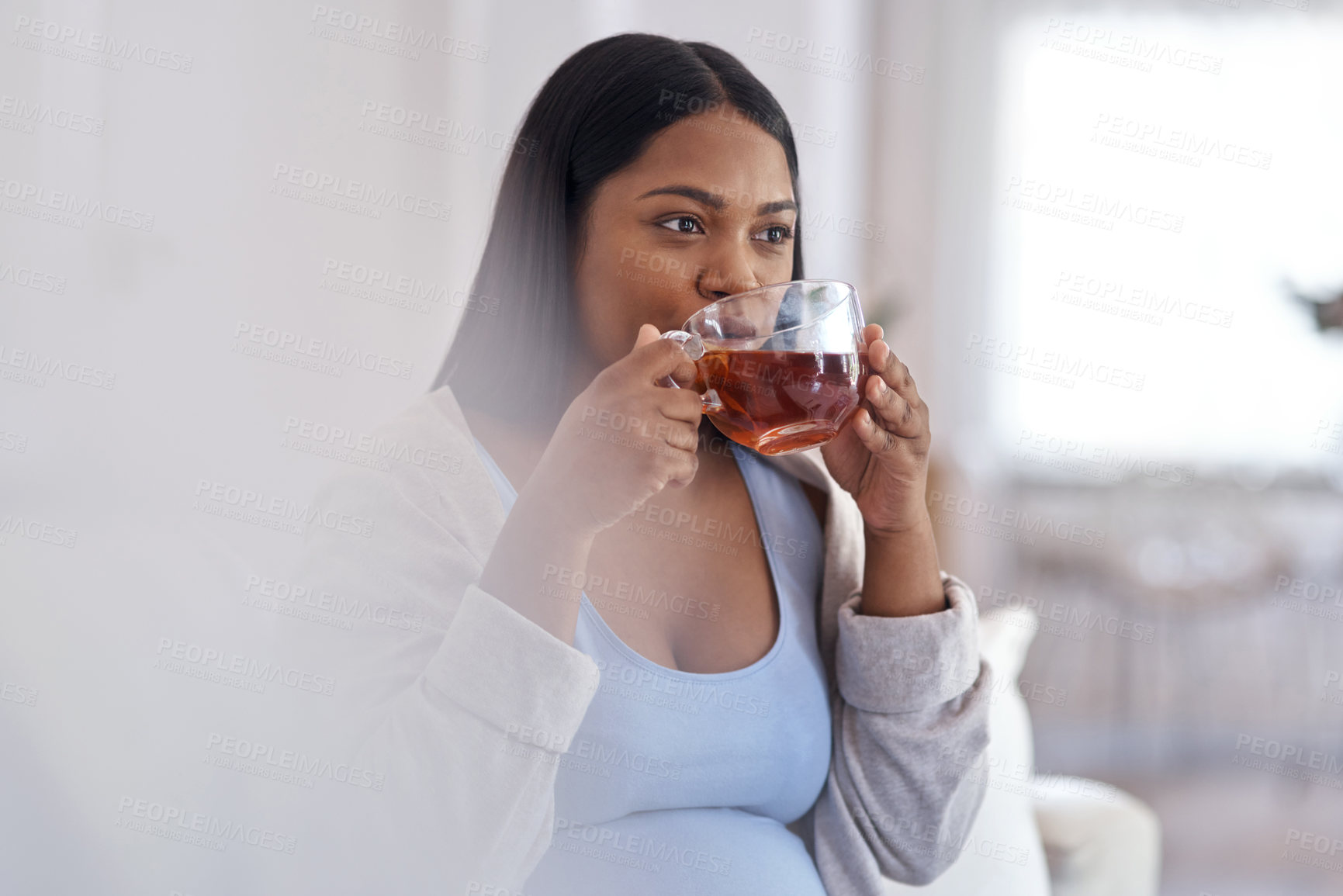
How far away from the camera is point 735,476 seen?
0.87 metres

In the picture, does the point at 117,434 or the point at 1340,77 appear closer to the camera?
the point at 117,434

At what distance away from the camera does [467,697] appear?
595 millimetres

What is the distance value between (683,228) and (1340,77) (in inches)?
91.8

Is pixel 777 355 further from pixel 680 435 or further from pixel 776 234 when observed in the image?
pixel 776 234

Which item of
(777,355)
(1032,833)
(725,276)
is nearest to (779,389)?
(777,355)

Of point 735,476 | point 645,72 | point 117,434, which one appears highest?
point 645,72

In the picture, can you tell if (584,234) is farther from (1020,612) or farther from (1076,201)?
(1076,201)

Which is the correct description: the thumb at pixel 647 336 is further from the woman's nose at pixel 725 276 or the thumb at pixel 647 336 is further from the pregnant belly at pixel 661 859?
the pregnant belly at pixel 661 859

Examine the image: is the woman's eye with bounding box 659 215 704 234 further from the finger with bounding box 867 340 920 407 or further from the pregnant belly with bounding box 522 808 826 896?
the pregnant belly with bounding box 522 808 826 896

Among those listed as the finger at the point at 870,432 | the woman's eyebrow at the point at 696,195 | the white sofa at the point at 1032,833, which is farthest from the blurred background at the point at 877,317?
the white sofa at the point at 1032,833

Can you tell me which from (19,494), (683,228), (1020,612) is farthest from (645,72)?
(1020,612)

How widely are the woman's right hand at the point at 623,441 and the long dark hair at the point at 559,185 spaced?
18 cm

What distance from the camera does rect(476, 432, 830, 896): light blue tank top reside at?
2.21 feet

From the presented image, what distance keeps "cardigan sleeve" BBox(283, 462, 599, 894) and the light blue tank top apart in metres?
0.04
